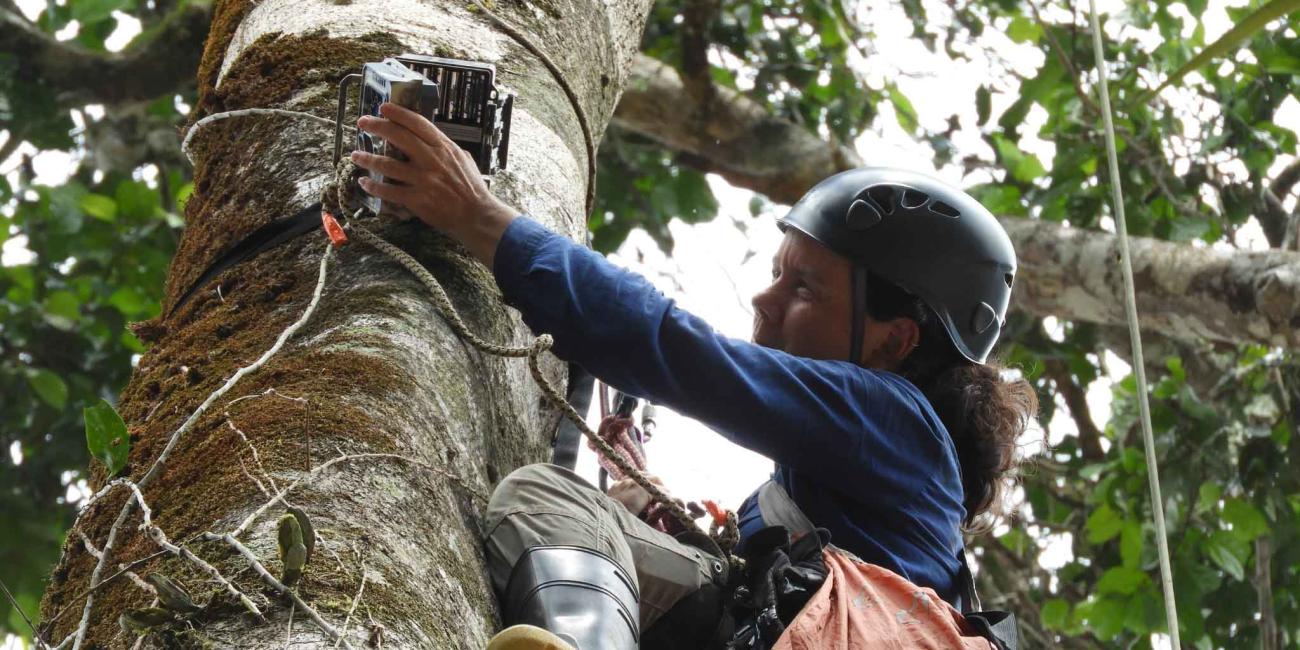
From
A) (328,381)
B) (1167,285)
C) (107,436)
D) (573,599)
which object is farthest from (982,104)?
(107,436)

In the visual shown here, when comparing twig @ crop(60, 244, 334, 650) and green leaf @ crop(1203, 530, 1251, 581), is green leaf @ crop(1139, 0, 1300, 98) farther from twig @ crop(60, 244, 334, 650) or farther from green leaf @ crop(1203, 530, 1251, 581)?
green leaf @ crop(1203, 530, 1251, 581)

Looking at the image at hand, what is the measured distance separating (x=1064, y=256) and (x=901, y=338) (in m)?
2.33

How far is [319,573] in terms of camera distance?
1293 millimetres

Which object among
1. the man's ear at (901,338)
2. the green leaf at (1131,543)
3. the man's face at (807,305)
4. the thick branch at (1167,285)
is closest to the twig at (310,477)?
the man's face at (807,305)

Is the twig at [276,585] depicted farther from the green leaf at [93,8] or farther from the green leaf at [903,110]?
the green leaf at [903,110]

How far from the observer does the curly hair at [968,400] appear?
2434mm

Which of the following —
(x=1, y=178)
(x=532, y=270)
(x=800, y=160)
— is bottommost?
(x=1, y=178)

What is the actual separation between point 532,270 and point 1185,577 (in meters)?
3.54

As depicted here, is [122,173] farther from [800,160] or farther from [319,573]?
[319,573]

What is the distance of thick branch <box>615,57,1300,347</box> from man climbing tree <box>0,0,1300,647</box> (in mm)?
11

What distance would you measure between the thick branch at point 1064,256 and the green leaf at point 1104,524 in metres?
0.69

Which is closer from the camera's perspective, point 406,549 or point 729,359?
point 406,549

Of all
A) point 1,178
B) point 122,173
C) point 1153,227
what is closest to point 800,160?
point 1153,227

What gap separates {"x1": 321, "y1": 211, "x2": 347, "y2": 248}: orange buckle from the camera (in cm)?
181
